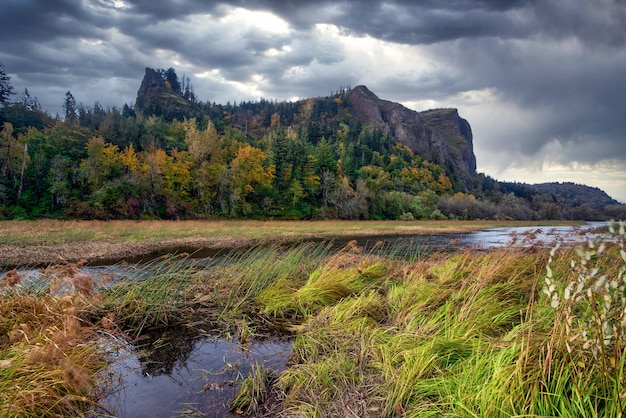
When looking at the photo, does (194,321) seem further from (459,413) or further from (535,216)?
(535,216)

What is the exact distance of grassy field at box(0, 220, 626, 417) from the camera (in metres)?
2.58

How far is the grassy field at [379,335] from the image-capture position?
258 centimetres

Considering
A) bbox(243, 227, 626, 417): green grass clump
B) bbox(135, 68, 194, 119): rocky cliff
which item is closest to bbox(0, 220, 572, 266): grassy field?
bbox(243, 227, 626, 417): green grass clump

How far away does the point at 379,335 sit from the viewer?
5102 mm

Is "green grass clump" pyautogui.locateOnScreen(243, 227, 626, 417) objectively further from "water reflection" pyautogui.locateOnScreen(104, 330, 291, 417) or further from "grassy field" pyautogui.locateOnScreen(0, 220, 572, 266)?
"grassy field" pyautogui.locateOnScreen(0, 220, 572, 266)

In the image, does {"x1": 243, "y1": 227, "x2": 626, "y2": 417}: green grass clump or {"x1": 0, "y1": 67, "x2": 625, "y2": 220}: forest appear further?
{"x1": 0, "y1": 67, "x2": 625, "y2": 220}: forest

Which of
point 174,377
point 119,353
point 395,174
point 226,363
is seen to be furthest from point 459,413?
point 395,174

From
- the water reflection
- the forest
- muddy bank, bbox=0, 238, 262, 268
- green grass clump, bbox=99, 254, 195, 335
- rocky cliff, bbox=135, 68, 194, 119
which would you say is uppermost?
rocky cliff, bbox=135, 68, 194, 119

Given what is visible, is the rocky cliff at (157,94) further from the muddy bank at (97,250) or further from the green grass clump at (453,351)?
the green grass clump at (453,351)

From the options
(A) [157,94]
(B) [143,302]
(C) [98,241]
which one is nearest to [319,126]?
(A) [157,94]

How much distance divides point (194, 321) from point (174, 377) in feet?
7.02

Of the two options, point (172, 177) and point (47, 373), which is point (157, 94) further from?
point (47, 373)

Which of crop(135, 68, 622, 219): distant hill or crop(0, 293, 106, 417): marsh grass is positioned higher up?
crop(135, 68, 622, 219): distant hill

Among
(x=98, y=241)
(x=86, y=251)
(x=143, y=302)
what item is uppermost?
(x=143, y=302)
